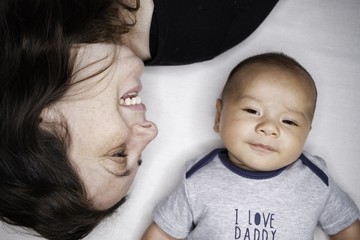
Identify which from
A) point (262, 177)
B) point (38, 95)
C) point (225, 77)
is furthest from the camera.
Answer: point (225, 77)

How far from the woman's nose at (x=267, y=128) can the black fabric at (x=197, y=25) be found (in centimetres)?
24

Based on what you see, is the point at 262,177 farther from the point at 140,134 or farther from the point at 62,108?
the point at 62,108

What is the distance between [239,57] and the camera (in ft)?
3.68

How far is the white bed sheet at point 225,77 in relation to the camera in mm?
1091

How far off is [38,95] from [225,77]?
0.60m

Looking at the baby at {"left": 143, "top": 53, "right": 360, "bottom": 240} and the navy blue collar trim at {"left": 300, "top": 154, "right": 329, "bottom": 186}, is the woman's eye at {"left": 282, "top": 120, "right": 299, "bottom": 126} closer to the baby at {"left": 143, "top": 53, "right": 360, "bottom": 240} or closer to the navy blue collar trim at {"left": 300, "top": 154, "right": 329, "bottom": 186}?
the baby at {"left": 143, "top": 53, "right": 360, "bottom": 240}

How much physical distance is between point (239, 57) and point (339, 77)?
30 centimetres

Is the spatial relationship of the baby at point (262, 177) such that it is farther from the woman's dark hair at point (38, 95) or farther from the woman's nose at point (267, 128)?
the woman's dark hair at point (38, 95)

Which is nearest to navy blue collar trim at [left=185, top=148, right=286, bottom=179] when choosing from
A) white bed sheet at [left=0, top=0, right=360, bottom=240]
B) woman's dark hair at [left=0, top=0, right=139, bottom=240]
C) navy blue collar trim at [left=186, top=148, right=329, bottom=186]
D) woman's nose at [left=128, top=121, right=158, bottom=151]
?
navy blue collar trim at [left=186, top=148, right=329, bottom=186]

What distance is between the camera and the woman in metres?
0.71

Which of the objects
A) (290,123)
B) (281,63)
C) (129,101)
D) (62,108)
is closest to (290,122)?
(290,123)

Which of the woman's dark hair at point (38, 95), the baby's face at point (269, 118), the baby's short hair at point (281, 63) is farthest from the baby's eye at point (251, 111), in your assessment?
the woman's dark hair at point (38, 95)

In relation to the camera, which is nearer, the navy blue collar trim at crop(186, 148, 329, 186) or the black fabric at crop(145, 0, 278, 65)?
the black fabric at crop(145, 0, 278, 65)

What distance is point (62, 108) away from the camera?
72cm
